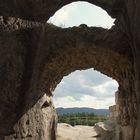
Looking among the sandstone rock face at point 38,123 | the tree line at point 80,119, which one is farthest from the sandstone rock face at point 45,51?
the tree line at point 80,119

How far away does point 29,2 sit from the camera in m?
8.92

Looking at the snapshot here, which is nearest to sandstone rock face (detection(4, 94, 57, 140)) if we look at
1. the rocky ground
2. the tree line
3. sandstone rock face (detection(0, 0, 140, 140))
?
sandstone rock face (detection(0, 0, 140, 140))

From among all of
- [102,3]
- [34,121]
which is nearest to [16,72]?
[34,121]

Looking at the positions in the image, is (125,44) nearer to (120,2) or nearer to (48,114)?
(120,2)

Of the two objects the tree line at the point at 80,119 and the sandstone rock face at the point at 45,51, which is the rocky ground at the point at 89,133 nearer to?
the tree line at the point at 80,119

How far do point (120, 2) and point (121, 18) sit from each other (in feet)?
1.43

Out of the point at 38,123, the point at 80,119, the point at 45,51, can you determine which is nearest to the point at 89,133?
the point at 80,119

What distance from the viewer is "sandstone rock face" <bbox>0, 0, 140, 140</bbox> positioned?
8.72 m

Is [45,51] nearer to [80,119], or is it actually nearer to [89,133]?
[89,133]

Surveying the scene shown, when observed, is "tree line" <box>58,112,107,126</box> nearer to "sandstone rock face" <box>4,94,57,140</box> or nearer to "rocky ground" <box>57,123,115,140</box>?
"rocky ground" <box>57,123,115,140</box>

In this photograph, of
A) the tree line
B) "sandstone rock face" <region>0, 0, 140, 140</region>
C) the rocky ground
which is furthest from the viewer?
the tree line

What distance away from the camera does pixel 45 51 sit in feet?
29.9

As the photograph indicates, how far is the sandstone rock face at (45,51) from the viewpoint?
872 cm

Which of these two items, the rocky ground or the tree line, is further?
the tree line
